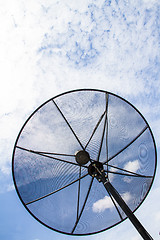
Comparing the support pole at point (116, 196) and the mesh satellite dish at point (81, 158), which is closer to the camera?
the support pole at point (116, 196)

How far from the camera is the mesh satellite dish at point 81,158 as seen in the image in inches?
165

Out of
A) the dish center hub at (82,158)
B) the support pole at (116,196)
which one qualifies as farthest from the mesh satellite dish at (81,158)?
the support pole at (116,196)

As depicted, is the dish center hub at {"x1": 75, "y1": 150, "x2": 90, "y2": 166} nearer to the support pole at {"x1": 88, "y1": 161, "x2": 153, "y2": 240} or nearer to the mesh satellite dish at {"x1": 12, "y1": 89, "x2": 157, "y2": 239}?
the mesh satellite dish at {"x1": 12, "y1": 89, "x2": 157, "y2": 239}

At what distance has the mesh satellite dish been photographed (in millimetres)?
4199

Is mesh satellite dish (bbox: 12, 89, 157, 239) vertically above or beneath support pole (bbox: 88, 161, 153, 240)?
above

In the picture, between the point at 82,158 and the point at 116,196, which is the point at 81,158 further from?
the point at 116,196

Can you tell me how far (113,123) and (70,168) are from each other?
167cm

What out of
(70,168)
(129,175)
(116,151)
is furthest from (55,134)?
(129,175)

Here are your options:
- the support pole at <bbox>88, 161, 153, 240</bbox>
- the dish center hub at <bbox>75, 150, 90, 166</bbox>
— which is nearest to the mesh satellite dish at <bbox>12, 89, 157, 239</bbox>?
the dish center hub at <bbox>75, 150, 90, 166</bbox>

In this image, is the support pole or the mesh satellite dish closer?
the support pole

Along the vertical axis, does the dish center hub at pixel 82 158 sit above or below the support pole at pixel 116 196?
above

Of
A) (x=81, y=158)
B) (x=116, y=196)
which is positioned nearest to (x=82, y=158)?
(x=81, y=158)

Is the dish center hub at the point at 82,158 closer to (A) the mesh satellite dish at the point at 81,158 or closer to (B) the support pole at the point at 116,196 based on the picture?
(A) the mesh satellite dish at the point at 81,158

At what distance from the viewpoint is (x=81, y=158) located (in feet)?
13.6
